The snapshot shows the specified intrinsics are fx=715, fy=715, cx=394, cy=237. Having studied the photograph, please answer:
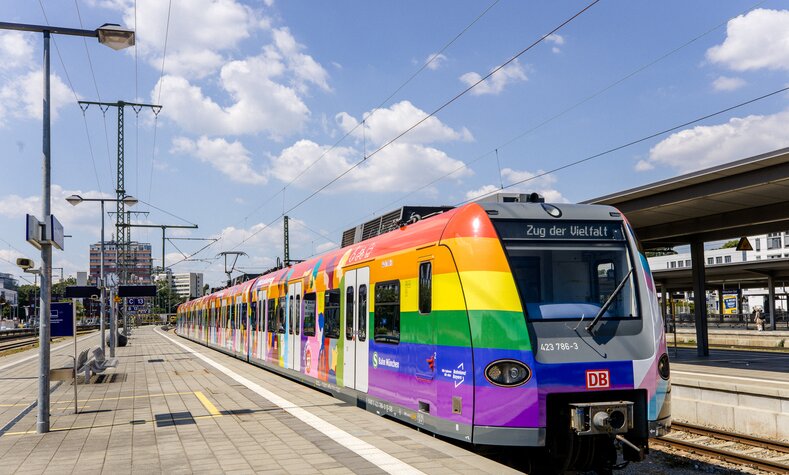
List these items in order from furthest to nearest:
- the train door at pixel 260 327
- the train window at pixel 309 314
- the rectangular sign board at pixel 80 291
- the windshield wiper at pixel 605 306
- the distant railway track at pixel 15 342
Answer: the distant railway track at pixel 15 342, the rectangular sign board at pixel 80 291, the train door at pixel 260 327, the train window at pixel 309 314, the windshield wiper at pixel 605 306

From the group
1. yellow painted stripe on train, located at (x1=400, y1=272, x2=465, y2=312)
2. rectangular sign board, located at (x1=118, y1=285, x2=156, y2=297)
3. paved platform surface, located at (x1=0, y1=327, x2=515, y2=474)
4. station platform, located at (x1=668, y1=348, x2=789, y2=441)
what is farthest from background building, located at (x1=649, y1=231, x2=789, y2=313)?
yellow painted stripe on train, located at (x1=400, y1=272, x2=465, y2=312)

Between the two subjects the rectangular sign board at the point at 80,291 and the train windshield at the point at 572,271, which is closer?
the train windshield at the point at 572,271

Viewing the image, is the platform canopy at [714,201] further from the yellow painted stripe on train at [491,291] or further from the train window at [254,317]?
the train window at [254,317]

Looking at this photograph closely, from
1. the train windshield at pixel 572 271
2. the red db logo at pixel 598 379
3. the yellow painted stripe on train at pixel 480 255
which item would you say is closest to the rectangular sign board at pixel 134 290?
the yellow painted stripe on train at pixel 480 255

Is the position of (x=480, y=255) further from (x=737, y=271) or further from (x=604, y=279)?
(x=737, y=271)

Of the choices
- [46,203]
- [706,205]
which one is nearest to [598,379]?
[46,203]

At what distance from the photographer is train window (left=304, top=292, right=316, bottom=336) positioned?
14.5 metres

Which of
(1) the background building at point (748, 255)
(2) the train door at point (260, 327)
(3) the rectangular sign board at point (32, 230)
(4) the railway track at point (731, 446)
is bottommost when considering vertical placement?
(4) the railway track at point (731, 446)

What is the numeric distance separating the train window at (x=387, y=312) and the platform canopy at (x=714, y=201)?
9894 millimetres

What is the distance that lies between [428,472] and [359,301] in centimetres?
484

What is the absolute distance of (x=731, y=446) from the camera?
10.8 metres

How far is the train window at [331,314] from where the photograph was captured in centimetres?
1249

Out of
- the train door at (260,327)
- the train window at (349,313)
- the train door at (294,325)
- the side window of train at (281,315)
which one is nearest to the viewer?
the train window at (349,313)

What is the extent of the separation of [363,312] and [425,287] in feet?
8.34
